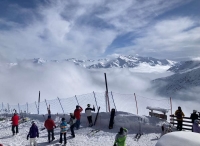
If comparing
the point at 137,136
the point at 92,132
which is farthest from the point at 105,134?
the point at 137,136

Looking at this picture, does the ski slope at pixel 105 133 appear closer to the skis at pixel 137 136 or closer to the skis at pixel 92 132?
the skis at pixel 92 132

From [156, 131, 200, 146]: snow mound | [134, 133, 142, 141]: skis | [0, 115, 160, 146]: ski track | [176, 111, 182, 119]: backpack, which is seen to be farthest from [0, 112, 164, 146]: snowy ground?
[156, 131, 200, 146]: snow mound

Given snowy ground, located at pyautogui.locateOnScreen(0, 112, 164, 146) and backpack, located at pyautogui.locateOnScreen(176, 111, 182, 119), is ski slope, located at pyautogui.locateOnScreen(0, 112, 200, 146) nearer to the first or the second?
snowy ground, located at pyautogui.locateOnScreen(0, 112, 164, 146)

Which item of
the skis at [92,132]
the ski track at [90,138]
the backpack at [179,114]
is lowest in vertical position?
the ski track at [90,138]

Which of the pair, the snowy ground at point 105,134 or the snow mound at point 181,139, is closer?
the snow mound at point 181,139

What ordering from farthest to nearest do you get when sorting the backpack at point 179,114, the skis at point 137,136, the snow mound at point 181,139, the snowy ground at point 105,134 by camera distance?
the backpack at point 179,114 → the skis at point 137,136 → the snowy ground at point 105,134 → the snow mound at point 181,139

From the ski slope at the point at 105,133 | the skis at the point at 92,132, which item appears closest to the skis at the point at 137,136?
the ski slope at the point at 105,133

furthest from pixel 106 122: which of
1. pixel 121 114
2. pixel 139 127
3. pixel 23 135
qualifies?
pixel 23 135

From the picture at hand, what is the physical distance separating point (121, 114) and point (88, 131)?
11.3 ft

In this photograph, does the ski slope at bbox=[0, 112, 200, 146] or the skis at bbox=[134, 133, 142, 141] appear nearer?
the ski slope at bbox=[0, 112, 200, 146]

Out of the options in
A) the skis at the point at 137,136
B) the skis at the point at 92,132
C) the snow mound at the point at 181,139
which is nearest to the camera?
the snow mound at the point at 181,139

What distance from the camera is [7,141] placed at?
15000 mm

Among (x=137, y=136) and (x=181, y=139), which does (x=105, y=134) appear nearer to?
(x=137, y=136)

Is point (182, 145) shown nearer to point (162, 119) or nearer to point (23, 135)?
point (162, 119)
